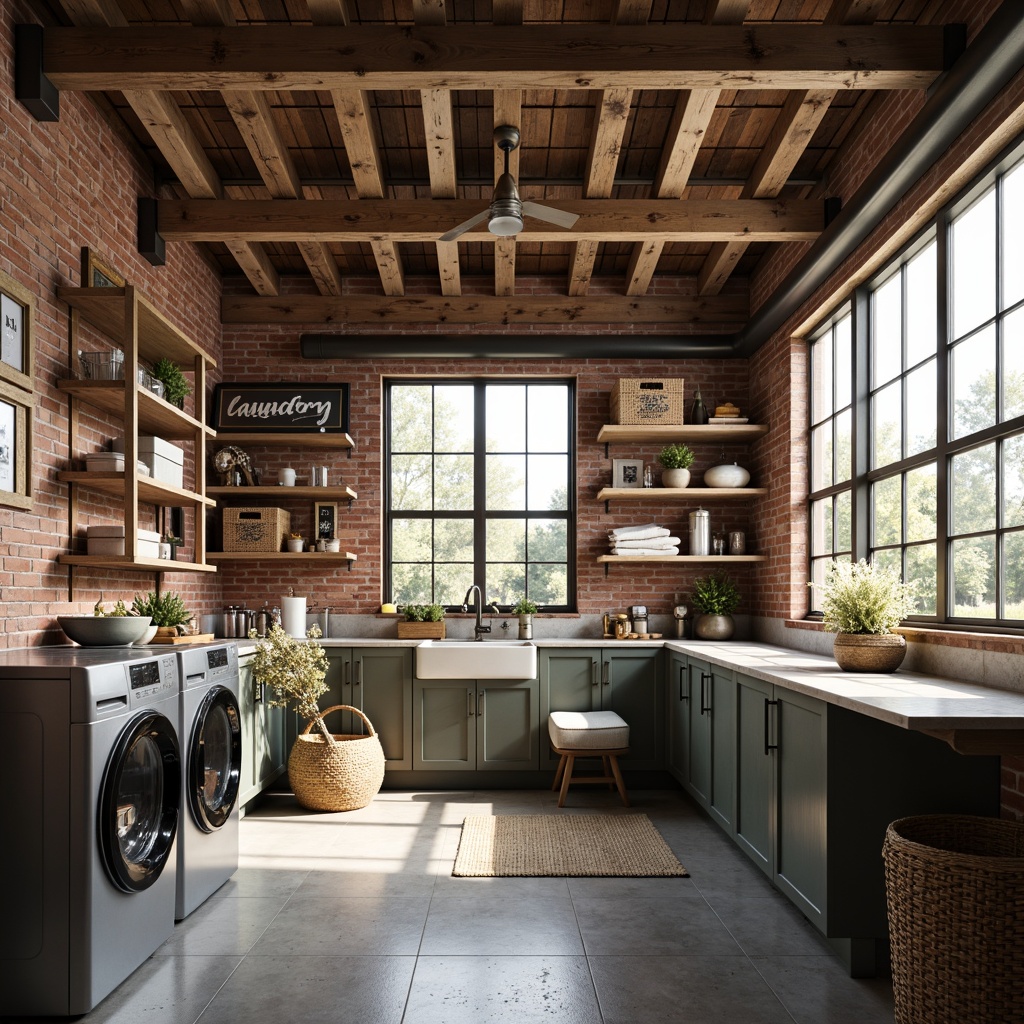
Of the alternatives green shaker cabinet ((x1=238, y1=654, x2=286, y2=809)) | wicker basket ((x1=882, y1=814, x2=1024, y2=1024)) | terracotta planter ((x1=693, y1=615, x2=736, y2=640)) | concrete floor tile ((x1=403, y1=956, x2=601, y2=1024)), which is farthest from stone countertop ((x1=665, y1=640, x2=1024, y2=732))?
green shaker cabinet ((x1=238, y1=654, x2=286, y2=809))

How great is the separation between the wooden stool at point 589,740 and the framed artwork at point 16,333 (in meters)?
3.19

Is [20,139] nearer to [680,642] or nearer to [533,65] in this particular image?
[533,65]

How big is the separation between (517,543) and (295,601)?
160cm

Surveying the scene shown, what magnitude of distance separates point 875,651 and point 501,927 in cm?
180

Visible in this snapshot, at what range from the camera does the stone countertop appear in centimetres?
231

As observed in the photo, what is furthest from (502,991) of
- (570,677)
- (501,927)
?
(570,677)

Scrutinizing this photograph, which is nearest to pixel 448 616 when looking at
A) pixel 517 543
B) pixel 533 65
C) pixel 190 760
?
pixel 517 543

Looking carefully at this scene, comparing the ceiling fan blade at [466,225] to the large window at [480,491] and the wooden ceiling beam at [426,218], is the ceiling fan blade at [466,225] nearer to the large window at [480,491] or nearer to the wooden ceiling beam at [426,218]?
the wooden ceiling beam at [426,218]

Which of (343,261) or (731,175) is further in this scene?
(343,261)

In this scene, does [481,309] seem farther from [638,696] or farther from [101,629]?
[101,629]

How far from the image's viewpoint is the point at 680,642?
5.55 metres

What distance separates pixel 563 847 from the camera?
4.30 meters

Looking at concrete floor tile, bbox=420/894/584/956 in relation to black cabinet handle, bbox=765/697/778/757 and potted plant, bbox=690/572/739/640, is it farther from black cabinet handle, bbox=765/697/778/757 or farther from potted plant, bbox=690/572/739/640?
potted plant, bbox=690/572/739/640

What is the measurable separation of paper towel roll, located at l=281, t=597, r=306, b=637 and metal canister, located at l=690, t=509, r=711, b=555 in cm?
268
